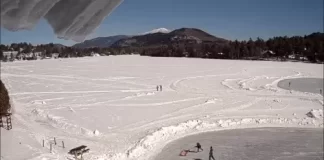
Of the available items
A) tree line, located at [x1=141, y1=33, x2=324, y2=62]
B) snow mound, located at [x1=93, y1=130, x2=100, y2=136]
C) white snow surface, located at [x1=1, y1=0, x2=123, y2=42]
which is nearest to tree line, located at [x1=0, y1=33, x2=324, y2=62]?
tree line, located at [x1=141, y1=33, x2=324, y2=62]

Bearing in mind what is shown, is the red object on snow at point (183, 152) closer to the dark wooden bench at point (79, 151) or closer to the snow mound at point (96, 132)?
the dark wooden bench at point (79, 151)

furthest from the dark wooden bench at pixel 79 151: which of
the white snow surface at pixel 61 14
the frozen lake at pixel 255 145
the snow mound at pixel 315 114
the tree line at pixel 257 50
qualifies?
the tree line at pixel 257 50

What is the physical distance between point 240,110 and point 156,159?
33.5 feet

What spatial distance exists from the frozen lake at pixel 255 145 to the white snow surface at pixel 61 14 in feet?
28.7

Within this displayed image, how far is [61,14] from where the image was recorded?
108 inches

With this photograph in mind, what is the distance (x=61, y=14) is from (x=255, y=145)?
37.3 feet

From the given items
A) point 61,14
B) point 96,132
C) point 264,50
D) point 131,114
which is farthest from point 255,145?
point 264,50

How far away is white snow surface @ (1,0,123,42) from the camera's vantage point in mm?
2332

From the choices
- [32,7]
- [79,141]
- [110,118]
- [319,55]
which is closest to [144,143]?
[79,141]

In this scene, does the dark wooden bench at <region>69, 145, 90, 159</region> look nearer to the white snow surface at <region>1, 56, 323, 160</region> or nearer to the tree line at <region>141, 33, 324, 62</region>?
the white snow surface at <region>1, 56, 323, 160</region>

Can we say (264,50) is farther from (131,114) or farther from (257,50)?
(131,114)

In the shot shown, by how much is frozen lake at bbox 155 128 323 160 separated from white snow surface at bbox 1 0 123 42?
875 centimetres

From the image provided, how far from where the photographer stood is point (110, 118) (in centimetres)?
1678

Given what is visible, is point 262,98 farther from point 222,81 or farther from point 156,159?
point 156,159
